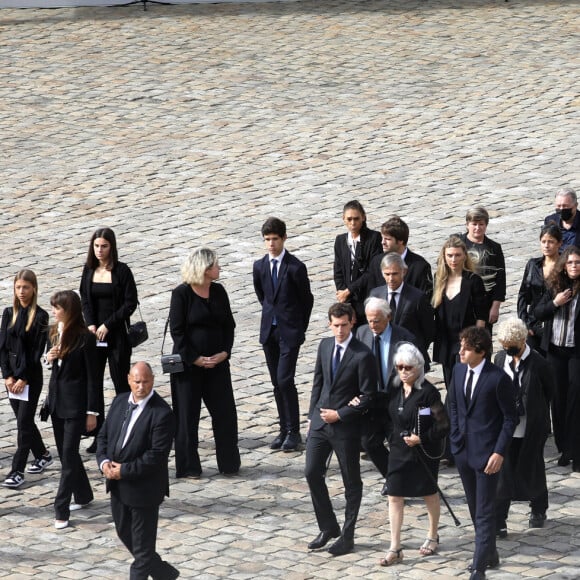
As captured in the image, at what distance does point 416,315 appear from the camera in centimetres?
1198

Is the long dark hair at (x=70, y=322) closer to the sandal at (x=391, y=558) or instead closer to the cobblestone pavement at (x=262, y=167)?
the cobblestone pavement at (x=262, y=167)

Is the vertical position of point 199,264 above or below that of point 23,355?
above

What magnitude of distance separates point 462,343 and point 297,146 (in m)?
12.0

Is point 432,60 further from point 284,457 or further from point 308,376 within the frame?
point 284,457

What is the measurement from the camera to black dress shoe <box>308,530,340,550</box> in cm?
1085

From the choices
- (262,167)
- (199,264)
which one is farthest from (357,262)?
(262,167)

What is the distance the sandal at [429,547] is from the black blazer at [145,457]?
192cm

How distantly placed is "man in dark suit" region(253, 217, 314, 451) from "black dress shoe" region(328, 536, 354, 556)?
2.05 meters

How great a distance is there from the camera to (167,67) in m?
25.7

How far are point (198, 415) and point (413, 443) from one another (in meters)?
2.48

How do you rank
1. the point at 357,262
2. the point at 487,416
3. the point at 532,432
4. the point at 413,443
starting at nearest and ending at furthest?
the point at 487,416 < the point at 413,443 < the point at 532,432 < the point at 357,262

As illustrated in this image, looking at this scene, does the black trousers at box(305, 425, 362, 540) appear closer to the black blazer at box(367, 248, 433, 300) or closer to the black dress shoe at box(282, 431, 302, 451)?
the black dress shoe at box(282, 431, 302, 451)

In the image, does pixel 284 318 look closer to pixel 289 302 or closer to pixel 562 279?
pixel 289 302

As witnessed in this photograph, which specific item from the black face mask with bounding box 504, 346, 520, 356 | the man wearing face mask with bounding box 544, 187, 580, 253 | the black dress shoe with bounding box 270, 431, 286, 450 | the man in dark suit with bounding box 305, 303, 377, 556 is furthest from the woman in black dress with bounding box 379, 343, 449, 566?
the man wearing face mask with bounding box 544, 187, 580, 253
